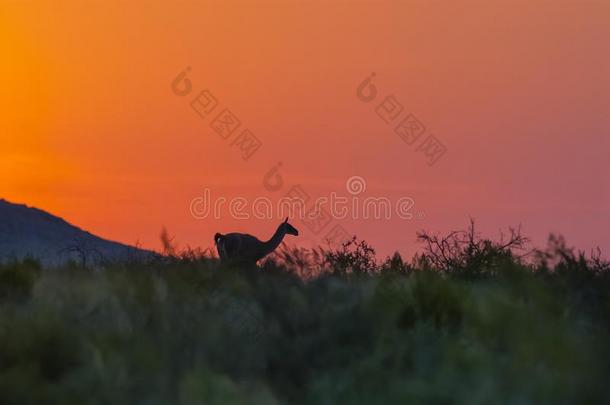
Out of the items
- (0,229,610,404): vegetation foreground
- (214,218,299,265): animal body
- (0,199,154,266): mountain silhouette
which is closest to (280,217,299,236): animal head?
(214,218,299,265): animal body

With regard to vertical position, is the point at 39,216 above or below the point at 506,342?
above

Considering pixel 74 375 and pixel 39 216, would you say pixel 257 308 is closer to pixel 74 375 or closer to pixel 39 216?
pixel 74 375

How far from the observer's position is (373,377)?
1009cm

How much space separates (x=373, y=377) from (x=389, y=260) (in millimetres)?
10861

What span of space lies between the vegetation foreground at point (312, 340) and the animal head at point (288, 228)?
38.9 feet

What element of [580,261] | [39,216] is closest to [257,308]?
[580,261]

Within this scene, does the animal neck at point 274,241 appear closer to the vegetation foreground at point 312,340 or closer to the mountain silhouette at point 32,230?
the vegetation foreground at point 312,340

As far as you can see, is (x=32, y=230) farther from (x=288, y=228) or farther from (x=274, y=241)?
(x=274, y=241)

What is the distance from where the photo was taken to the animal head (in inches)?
1044

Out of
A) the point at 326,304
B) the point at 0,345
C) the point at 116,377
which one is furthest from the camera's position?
the point at 326,304

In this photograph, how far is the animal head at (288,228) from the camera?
26.5 metres

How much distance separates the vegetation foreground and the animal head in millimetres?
11859

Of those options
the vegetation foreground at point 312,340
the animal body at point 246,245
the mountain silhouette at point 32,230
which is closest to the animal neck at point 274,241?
the animal body at point 246,245

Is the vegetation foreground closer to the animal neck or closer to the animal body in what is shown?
the animal body
